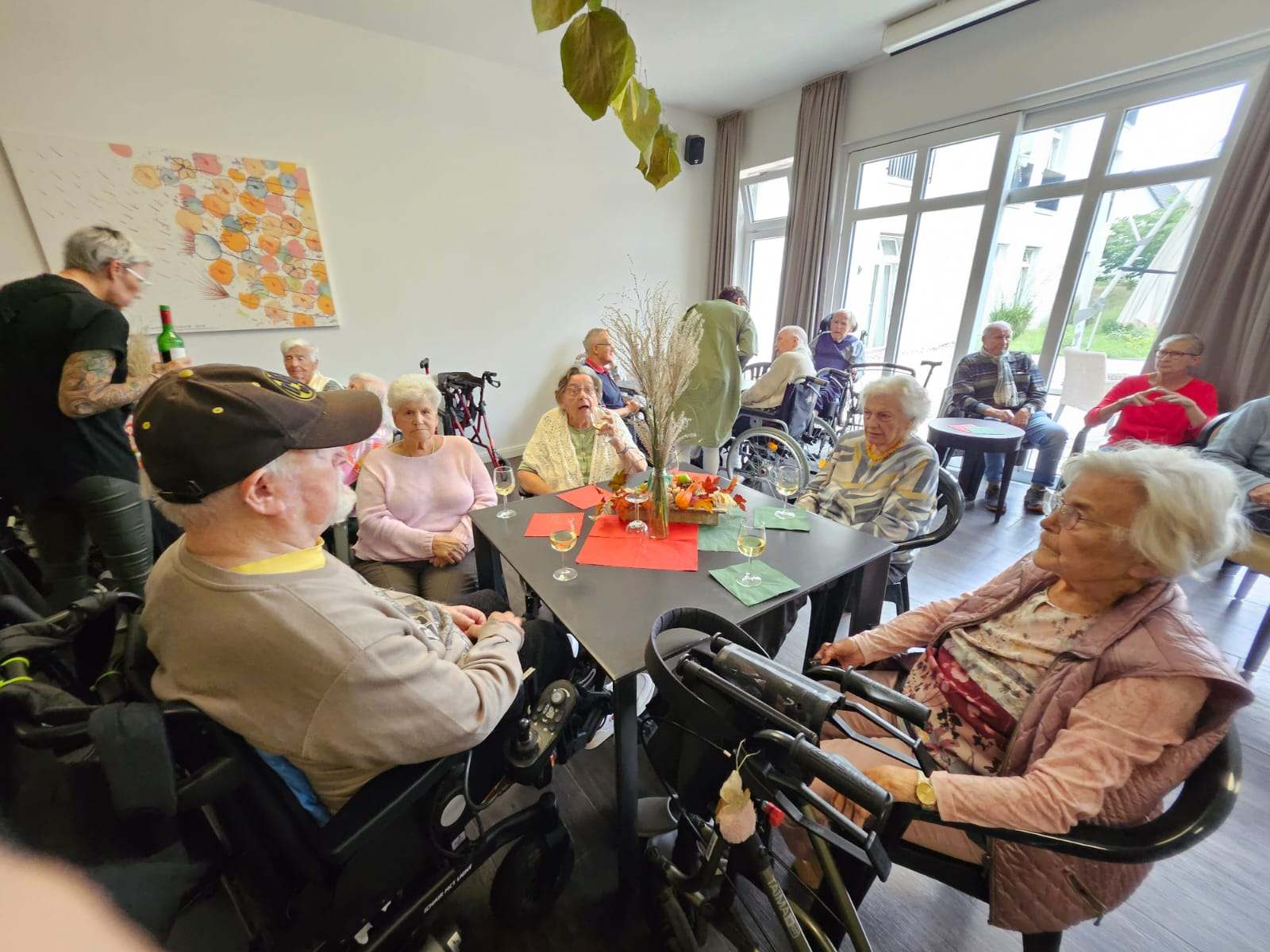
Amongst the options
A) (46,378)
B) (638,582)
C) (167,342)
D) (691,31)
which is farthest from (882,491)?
(691,31)

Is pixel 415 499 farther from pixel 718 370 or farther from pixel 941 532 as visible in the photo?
pixel 718 370

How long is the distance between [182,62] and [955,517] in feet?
16.2

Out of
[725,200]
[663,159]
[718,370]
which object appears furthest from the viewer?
[725,200]

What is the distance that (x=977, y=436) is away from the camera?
9.87 feet

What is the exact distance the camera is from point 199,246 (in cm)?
320

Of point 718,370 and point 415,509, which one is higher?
point 718,370

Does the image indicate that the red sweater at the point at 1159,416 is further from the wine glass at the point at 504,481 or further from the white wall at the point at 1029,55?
the wine glass at the point at 504,481

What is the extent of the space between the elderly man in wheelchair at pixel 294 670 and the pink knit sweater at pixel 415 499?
0.96 m

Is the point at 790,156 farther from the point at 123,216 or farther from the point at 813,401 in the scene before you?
the point at 123,216

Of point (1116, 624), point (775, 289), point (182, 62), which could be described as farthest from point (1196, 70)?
point (182, 62)

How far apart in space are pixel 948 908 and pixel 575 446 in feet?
6.34

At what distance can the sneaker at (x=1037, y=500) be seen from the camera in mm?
3498

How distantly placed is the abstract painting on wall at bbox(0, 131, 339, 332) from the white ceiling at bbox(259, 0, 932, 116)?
1.19 m

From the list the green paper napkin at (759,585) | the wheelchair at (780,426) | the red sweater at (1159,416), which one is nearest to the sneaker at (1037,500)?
the red sweater at (1159,416)
